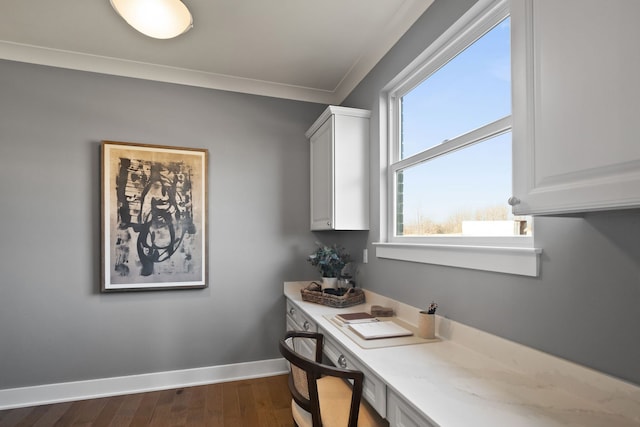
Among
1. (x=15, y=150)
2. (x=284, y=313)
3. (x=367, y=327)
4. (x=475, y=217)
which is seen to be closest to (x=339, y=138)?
(x=475, y=217)

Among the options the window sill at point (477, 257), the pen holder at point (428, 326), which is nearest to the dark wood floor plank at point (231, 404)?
the pen holder at point (428, 326)

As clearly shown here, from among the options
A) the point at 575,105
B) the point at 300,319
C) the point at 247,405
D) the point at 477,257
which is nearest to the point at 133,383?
the point at 247,405

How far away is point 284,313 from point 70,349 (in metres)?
1.66

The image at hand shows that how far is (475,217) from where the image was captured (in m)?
1.63

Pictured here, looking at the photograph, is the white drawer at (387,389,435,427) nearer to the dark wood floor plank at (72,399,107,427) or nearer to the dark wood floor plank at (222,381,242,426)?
the dark wood floor plank at (222,381,242,426)

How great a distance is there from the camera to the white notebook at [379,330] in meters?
1.64

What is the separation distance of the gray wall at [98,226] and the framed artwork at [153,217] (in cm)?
9

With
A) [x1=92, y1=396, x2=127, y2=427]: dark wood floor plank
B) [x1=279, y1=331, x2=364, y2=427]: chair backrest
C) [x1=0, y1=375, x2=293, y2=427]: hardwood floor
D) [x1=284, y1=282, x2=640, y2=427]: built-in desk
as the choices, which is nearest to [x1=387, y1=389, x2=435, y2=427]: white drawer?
[x1=284, y1=282, x2=640, y2=427]: built-in desk

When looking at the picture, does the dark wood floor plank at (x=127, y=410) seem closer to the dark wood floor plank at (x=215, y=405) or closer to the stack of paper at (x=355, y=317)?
the dark wood floor plank at (x=215, y=405)

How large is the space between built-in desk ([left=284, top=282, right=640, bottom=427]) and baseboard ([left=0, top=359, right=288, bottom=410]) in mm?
1615

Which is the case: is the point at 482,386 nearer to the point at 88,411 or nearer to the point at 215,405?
the point at 215,405

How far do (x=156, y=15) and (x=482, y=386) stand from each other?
7.57 ft

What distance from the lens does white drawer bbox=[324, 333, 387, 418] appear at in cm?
124

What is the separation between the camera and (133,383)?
2623mm
